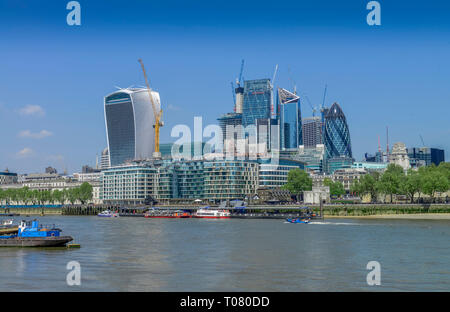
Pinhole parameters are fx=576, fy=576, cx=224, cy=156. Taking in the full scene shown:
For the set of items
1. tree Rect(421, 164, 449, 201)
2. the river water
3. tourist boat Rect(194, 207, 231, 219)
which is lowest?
tourist boat Rect(194, 207, 231, 219)

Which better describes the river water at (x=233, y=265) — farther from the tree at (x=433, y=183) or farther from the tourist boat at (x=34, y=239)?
the tree at (x=433, y=183)

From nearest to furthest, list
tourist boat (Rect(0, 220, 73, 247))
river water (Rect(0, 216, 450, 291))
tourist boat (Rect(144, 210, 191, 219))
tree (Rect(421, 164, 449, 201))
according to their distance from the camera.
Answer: river water (Rect(0, 216, 450, 291)), tourist boat (Rect(0, 220, 73, 247)), tree (Rect(421, 164, 449, 201)), tourist boat (Rect(144, 210, 191, 219))

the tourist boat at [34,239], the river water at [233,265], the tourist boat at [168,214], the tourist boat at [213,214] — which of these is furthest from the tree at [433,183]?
the tourist boat at [34,239]

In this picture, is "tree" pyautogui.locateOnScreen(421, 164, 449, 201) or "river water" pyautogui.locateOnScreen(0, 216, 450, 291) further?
"tree" pyautogui.locateOnScreen(421, 164, 449, 201)

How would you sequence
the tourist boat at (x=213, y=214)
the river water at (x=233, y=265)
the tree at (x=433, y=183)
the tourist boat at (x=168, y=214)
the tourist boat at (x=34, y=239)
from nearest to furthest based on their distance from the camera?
the river water at (x=233, y=265)
the tourist boat at (x=34, y=239)
the tree at (x=433, y=183)
the tourist boat at (x=213, y=214)
the tourist boat at (x=168, y=214)

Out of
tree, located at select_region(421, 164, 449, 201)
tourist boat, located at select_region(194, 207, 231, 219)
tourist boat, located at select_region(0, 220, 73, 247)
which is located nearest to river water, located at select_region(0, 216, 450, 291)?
tourist boat, located at select_region(0, 220, 73, 247)

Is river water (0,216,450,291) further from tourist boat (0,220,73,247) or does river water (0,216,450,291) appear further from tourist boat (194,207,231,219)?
tourist boat (194,207,231,219)

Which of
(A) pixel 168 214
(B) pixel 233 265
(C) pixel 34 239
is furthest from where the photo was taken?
(A) pixel 168 214

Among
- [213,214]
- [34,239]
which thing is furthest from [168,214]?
[34,239]

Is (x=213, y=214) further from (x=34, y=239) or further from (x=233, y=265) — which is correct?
(x=233, y=265)

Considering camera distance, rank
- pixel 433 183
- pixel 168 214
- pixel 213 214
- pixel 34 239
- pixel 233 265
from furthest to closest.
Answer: pixel 168 214
pixel 213 214
pixel 433 183
pixel 34 239
pixel 233 265

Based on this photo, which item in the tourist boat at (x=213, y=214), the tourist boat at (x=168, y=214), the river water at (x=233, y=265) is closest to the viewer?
the river water at (x=233, y=265)
